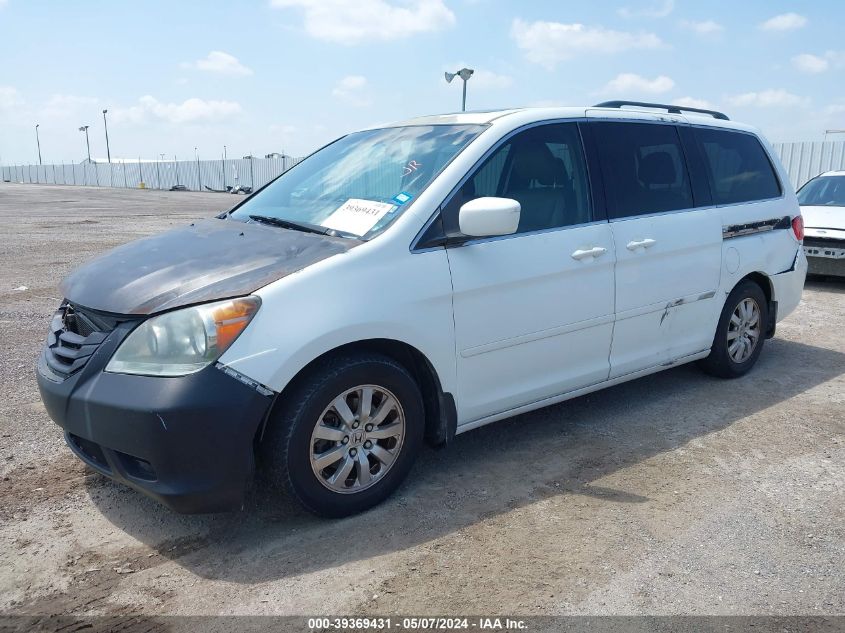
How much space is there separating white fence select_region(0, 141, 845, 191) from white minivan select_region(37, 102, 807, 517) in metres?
17.1

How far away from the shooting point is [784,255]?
5531 millimetres

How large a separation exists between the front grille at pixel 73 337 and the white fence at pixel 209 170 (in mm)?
17754

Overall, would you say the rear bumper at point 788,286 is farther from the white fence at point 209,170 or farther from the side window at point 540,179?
the white fence at point 209,170

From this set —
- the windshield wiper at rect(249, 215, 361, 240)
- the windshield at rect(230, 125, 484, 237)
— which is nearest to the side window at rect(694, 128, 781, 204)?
the windshield at rect(230, 125, 484, 237)

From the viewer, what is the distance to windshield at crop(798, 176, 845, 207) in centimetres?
972

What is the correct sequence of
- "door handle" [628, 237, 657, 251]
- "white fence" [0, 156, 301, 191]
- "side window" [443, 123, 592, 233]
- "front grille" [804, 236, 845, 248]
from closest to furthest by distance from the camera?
"side window" [443, 123, 592, 233]
"door handle" [628, 237, 657, 251]
"front grille" [804, 236, 845, 248]
"white fence" [0, 156, 301, 191]

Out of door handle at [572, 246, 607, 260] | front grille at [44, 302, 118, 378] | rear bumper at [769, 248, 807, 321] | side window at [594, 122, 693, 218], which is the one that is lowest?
rear bumper at [769, 248, 807, 321]

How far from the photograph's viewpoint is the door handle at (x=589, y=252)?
13.0 ft

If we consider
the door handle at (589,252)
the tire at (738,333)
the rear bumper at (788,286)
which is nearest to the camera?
the door handle at (589,252)

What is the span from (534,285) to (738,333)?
2385 mm

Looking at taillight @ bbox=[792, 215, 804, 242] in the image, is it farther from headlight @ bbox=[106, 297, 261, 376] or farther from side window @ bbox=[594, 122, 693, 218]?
headlight @ bbox=[106, 297, 261, 376]

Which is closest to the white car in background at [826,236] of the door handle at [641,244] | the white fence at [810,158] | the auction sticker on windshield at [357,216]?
the door handle at [641,244]

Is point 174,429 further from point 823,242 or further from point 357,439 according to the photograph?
point 823,242

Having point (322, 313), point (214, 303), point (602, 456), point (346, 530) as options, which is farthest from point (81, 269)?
point (602, 456)
